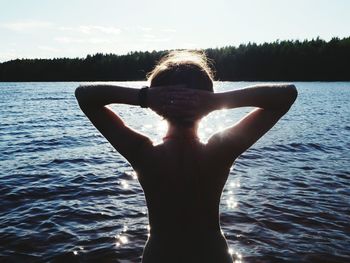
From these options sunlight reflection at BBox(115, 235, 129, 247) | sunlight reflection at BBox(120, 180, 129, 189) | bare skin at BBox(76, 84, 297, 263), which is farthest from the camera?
sunlight reflection at BBox(120, 180, 129, 189)

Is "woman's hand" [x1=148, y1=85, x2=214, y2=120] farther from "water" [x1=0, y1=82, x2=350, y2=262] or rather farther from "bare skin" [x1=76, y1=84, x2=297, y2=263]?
"water" [x1=0, y1=82, x2=350, y2=262]

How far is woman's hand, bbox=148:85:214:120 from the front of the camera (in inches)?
83.1

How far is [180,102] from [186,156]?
1.34 ft

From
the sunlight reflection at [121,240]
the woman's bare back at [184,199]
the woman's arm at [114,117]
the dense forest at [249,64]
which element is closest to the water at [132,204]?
the sunlight reflection at [121,240]

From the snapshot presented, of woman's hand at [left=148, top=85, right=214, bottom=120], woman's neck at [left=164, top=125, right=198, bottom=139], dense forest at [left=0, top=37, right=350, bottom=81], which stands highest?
dense forest at [left=0, top=37, right=350, bottom=81]

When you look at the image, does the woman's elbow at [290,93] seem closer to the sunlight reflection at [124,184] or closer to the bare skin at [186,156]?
the bare skin at [186,156]

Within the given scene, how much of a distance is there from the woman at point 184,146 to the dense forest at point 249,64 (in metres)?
71.2

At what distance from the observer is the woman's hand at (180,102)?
6.93ft

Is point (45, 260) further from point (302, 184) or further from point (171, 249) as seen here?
point (302, 184)

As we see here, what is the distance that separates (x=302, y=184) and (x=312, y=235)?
3180 millimetres

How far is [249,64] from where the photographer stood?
3302 inches

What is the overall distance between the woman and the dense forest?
234ft

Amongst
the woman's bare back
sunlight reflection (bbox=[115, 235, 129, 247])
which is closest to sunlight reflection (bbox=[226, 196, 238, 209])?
sunlight reflection (bbox=[115, 235, 129, 247])

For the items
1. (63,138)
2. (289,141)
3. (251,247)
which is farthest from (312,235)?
(63,138)
